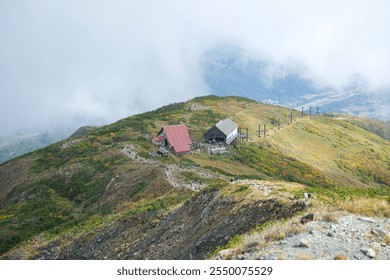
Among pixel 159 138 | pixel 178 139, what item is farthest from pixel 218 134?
pixel 159 138

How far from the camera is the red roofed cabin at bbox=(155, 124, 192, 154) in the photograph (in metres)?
82.4

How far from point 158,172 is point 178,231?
25.4 metres

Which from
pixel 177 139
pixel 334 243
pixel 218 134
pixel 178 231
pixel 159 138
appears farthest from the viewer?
pixel 218 134

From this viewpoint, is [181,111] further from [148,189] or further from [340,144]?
[148,189]

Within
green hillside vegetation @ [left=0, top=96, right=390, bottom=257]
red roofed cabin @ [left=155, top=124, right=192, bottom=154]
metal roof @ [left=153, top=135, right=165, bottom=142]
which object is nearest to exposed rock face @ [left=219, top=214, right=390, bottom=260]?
green hillside vegetation @ [left=0, top=96, right=390, bottom=257]

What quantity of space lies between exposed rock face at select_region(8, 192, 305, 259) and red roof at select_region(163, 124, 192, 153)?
43915mm

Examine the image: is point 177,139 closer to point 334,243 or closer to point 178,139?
point 178,139

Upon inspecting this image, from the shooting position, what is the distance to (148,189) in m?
50.6

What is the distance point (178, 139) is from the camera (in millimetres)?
84000

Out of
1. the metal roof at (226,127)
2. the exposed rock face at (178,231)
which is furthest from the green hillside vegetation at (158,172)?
the metal roof at (226,127)

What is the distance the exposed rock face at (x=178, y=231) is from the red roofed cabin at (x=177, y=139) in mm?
43782

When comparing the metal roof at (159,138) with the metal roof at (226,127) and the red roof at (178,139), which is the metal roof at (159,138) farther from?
the metal roof at (226,127)
